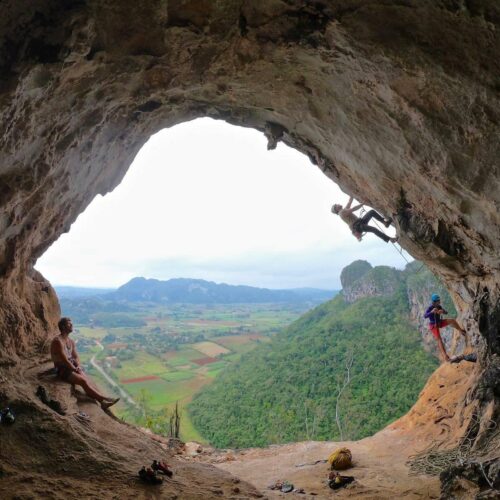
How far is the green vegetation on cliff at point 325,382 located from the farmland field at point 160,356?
3663 millimetres

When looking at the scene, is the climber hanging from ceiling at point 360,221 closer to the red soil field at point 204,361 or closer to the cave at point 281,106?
the cave at point 281,106

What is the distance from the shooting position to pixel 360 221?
11.3 metres

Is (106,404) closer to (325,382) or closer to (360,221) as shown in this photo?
(360,221)

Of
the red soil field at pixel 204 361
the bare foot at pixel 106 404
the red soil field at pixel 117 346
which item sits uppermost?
the bare foot at pixel 106 404

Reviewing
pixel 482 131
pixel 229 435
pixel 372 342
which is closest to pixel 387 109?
pixel 482 131

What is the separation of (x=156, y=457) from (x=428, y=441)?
710 centimetres

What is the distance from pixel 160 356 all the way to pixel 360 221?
6932 cm

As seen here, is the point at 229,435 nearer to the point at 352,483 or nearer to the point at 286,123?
the point at 352,483

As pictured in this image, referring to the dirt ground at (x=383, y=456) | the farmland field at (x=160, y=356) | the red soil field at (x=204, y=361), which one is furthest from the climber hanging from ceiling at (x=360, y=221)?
the red soil field at (x=204, y=361)

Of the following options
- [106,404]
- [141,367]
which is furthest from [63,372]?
[141,367]

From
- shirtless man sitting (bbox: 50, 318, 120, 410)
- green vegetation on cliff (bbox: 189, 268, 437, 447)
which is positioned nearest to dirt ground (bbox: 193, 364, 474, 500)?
shirtless man sitting (bbox: 50, 318, 120, 410)

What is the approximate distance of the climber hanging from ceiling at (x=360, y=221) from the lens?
435 inches

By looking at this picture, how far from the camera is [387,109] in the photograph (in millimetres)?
6238

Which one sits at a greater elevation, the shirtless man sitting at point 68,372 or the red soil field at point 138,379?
the shirtless man sitting at point 68,372
